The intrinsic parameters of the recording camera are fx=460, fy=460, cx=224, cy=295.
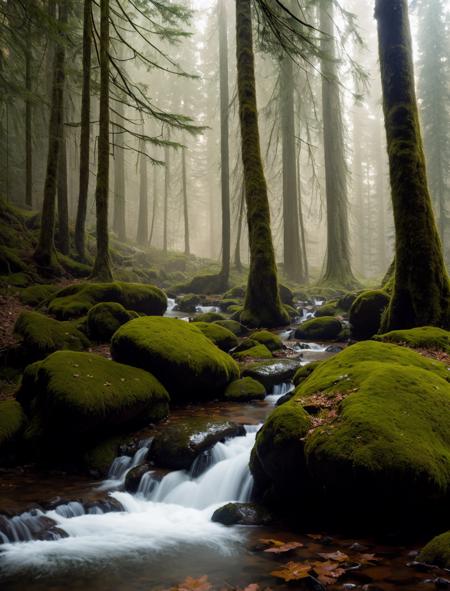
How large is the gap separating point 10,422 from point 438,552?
4732 millimetres

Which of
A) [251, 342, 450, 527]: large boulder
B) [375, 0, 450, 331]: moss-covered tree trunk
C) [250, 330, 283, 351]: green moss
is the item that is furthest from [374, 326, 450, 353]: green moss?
[250, 330, 283, 351]: green moss

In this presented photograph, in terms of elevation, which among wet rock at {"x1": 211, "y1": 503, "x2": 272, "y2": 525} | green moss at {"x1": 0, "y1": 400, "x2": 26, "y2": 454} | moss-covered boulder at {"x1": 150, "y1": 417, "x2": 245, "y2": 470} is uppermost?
green moss at {"x1": 0, "y1": 400, "x2": 26, "y2": 454}

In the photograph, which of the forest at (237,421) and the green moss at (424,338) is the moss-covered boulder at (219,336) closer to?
the forest at (237,421)

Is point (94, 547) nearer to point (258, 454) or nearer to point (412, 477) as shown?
point (258, 454)

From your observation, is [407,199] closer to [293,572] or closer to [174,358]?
[174,358]

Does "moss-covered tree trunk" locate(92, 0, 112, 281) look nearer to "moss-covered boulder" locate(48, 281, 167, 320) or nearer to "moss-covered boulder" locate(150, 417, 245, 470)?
"moss-covered boulder" locate(48, 281, 167, 320)

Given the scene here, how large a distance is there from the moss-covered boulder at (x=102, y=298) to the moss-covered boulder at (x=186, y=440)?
520 centimetres

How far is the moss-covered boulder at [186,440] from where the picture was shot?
5168 mm

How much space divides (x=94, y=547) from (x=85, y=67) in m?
12.8

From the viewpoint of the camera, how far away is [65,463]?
17.5 feet

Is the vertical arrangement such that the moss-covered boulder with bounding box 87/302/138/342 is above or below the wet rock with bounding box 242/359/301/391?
above

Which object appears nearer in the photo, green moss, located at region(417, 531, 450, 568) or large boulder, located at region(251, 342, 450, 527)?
green moss, located at region(417, 531, 450, 568)

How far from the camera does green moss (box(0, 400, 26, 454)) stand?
533 centimetres

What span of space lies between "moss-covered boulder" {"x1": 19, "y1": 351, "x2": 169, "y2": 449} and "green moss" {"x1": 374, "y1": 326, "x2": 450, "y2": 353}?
3.55m
